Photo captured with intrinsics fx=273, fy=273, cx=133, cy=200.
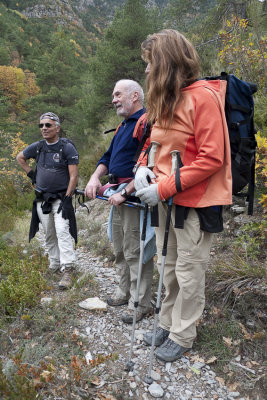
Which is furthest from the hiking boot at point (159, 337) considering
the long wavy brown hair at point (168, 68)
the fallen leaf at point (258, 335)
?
the long wavy brown hair at point (168, 68)

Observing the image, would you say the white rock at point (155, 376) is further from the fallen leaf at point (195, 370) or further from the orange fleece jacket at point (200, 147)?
the orange fleece jacket at point (200, 147)

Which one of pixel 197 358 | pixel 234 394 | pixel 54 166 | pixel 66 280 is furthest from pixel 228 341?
pixel 54 166

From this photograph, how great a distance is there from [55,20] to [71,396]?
336 ft

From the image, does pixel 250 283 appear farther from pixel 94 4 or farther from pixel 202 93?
pixel 94 4

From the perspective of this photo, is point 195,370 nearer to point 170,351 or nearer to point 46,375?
point 170,351

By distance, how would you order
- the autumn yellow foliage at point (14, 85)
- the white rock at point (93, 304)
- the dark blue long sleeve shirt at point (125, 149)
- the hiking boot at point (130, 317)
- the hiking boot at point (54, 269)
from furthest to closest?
the autumn yellow foliage at point (14, 85) < the hiking boot at point (54, 269) < the white rock at point (93, 304) < the hiking boot at point (130, 317) < the dark blue long sleeve shirt at point (125, 149)

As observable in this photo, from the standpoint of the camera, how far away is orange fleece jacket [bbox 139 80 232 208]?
1862mm

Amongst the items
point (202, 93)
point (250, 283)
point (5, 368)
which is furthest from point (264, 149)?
point (5, 368)

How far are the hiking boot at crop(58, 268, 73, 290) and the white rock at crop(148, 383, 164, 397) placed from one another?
6.10 ft

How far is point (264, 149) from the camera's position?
3393 millimetres

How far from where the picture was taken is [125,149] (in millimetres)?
2828

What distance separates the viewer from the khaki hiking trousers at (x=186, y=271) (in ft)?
7.06

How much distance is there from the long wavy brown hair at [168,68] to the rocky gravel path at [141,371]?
2.11 m

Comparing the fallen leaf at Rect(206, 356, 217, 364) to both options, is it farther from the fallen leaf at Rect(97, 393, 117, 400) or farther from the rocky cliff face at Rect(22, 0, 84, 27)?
the rocky cliff face at Rect(22, 0, 84, 27)
